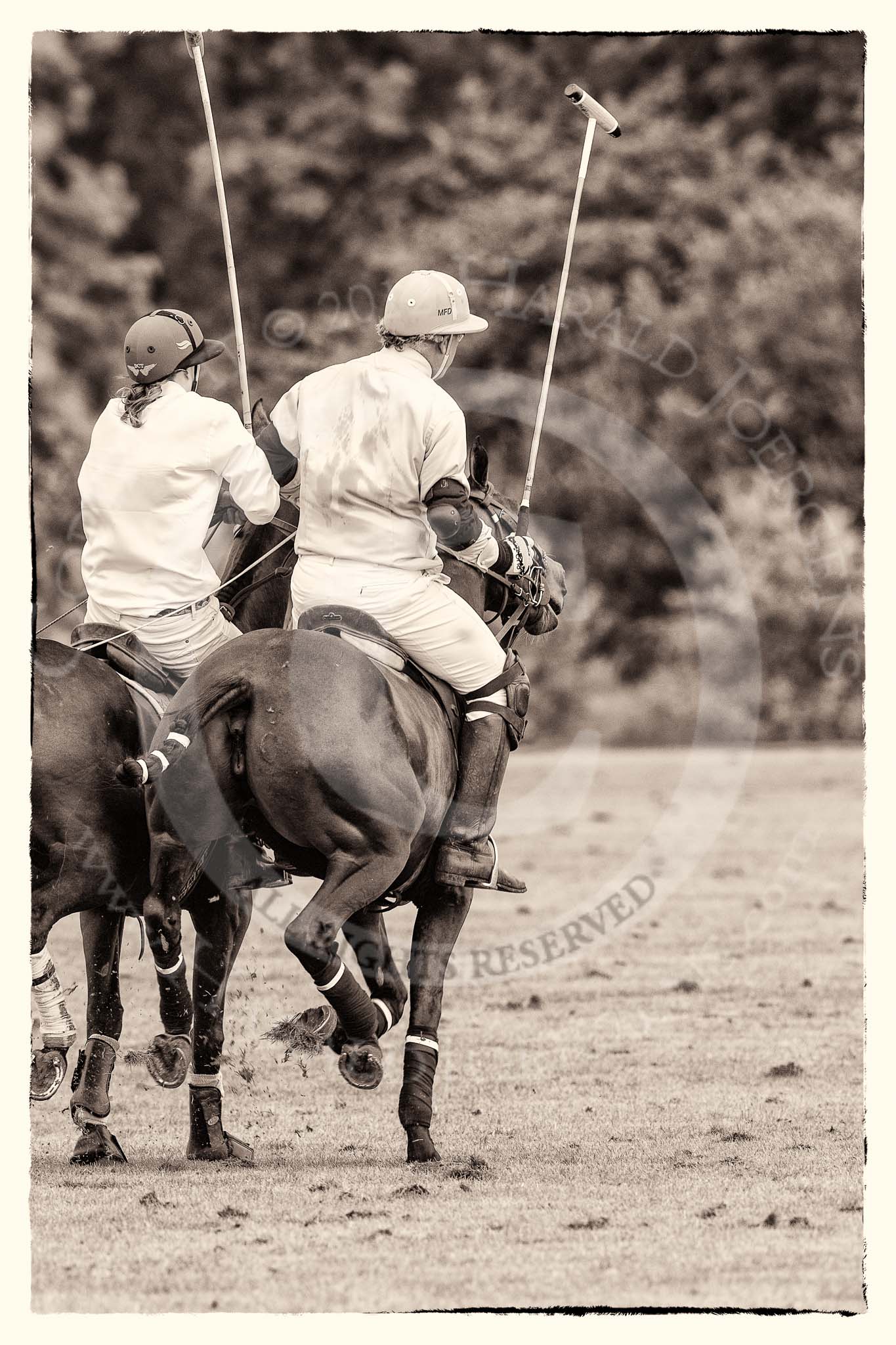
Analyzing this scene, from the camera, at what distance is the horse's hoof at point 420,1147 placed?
7.09 metres

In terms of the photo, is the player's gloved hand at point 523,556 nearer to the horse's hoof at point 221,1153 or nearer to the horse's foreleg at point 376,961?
the horse's foreleg at point 376,961

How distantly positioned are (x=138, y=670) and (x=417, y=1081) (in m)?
1.86

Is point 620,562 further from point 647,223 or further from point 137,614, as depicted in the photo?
point 137,614

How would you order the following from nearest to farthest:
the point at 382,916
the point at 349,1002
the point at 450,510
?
the point at 349,1002 → the point at 450,510 → the point at 382,916

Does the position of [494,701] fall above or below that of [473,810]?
above

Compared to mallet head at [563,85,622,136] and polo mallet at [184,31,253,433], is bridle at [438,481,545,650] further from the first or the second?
mallet head at [563,85,622,136]

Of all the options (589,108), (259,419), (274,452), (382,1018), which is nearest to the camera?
(382,1018)

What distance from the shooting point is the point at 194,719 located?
655 centimetres

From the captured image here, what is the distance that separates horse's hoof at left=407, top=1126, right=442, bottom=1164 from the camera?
7.09 meters

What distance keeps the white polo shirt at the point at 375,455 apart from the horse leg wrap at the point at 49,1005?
1847 millimetres

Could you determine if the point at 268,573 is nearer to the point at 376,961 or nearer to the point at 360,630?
the point at 360,630

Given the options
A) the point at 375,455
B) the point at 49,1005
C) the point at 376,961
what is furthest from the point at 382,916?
the point at 375,455

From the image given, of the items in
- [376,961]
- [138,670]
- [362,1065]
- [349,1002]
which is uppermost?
[138,670]

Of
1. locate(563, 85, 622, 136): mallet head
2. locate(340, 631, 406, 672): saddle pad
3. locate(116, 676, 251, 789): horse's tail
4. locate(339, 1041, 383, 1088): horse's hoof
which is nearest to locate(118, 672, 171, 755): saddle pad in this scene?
locate(116, 676, 251, 789): horse's tail
